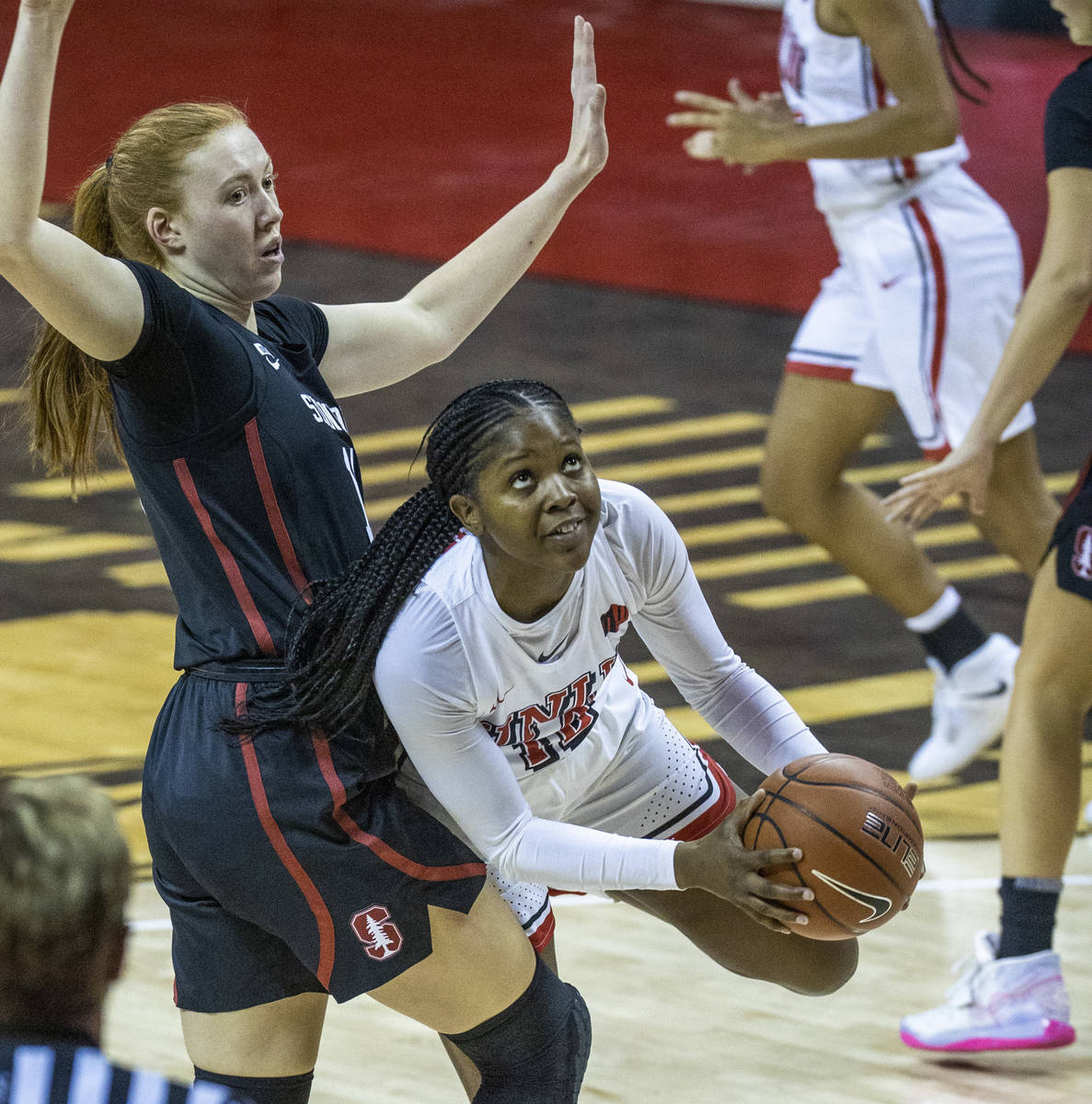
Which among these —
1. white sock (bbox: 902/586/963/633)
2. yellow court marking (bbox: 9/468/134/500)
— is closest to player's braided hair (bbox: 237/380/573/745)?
white sock (bbox: 902/586/963/633)

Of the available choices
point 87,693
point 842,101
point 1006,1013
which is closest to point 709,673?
point 1006,1013

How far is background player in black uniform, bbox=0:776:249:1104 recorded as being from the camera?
171 cm

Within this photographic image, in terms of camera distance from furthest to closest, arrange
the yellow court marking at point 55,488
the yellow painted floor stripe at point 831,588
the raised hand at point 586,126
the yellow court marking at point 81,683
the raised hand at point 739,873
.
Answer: the yellow court marking at point 55,488 < the yellow painted floor stripe at point 831,588 < the yellow court marking at point 81,683 < the raised hand at point 586,126 < the raised hand at point 739,873

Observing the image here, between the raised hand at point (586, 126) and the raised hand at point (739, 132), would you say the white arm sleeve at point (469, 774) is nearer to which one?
the raised hand at point (586, 126)

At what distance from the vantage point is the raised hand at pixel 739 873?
100 inches

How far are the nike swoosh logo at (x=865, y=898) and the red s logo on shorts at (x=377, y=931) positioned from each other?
1.78 feet

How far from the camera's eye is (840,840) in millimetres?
2650

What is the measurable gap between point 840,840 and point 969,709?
7.81 ft

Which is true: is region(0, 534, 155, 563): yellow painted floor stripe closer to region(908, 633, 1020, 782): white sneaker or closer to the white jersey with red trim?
region(908, 633, 1020, 782): white sneaker

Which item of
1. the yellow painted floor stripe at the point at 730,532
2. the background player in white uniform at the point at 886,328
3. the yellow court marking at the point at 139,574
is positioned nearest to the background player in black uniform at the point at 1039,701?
the background player in white uniform at the point at 886,328

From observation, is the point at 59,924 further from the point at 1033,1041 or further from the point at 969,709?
the point at 969,709

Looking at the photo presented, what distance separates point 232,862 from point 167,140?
37.1 inches

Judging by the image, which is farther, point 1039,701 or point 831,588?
point 831,588

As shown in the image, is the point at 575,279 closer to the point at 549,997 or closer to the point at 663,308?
the point at 663,308
